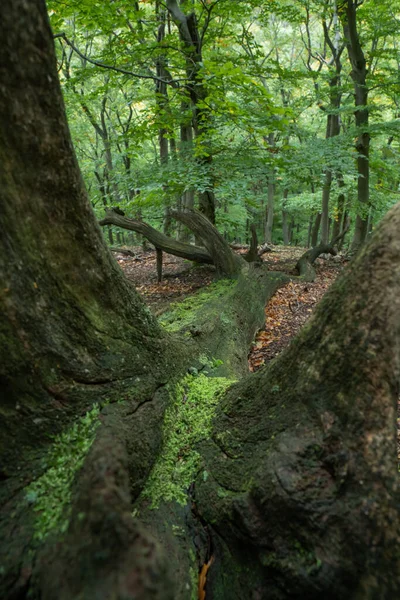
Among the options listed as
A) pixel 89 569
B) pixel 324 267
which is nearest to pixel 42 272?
pixel 89 569

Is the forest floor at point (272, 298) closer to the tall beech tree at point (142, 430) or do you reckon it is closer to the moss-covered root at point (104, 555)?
the tall beech tree at point (142, 430)

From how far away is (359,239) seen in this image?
10383 mm

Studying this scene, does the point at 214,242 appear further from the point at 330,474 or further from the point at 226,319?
the point at 330,474

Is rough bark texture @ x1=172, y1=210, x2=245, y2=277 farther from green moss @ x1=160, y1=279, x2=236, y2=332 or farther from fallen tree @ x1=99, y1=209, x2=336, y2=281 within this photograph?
green moss @ x1=160, y1=279, x2=236, y2=332

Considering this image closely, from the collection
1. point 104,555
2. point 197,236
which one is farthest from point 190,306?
point 104,555

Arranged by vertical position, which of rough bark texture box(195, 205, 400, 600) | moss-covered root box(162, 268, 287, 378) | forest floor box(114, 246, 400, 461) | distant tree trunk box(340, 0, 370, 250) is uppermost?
distant tree trunk box(340, 0, 370, 250)

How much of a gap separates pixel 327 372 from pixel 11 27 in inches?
87.3

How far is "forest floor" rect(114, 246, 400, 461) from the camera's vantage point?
17.9ft

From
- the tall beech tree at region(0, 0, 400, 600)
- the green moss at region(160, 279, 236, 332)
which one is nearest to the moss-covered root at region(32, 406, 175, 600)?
the tall beech tree at region(0, 0, 400, 600)

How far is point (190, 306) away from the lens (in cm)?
509

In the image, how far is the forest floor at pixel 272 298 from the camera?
5.46 metres

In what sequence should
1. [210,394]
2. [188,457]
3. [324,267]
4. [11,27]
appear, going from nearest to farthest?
[11,27], [188,457], [210,394], [324,267]

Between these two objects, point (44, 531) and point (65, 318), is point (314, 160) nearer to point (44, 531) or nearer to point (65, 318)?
point (65, 318)

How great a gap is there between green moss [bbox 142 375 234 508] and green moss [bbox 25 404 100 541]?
51 cm
